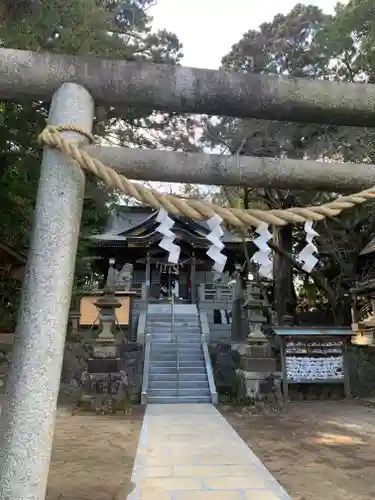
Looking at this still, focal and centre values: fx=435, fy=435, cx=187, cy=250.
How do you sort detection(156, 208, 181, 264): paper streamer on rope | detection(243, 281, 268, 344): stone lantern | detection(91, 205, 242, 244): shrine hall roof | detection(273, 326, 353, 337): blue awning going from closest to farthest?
detection(156, 208, 181, 264): paper streamer on rope, detection(243, 281, 268, 344): stone lantern, detection(273, 326, 353, 337): blue awning, detection(91, 205, 242, 244): shrine hall roof

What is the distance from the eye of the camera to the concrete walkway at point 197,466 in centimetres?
422

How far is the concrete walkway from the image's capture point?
4.22 meters

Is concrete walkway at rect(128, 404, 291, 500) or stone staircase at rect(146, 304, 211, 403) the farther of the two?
stone staircase at rect(146, 304, 211, 403)

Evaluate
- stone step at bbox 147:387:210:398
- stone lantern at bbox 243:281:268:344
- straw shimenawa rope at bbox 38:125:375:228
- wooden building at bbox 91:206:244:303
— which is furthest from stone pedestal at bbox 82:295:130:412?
straw shimenawa rope at bbox 38:125:375:228

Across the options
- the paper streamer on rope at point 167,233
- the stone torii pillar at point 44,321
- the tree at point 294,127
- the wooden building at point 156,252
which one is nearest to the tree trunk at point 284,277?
the tree at point 294,127

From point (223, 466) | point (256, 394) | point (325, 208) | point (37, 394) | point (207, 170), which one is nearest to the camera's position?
point (37, 394)

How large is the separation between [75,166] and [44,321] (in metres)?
0.73

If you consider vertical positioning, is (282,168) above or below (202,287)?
below

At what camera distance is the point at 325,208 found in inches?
76.2

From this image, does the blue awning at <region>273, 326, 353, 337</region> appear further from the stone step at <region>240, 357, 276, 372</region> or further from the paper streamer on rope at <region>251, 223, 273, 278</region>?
A: the paper streamer on rope at <region>251, 223, 273, 278</region>

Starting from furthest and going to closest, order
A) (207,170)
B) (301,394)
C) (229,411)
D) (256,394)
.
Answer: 1. (301,394)
2. (256,394)
3. (229,411)
4. (207,170)

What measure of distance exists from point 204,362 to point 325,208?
1135 centimetres

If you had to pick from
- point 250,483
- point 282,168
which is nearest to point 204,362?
point 250,483

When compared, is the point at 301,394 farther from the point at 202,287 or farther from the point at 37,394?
the point at 37,394
